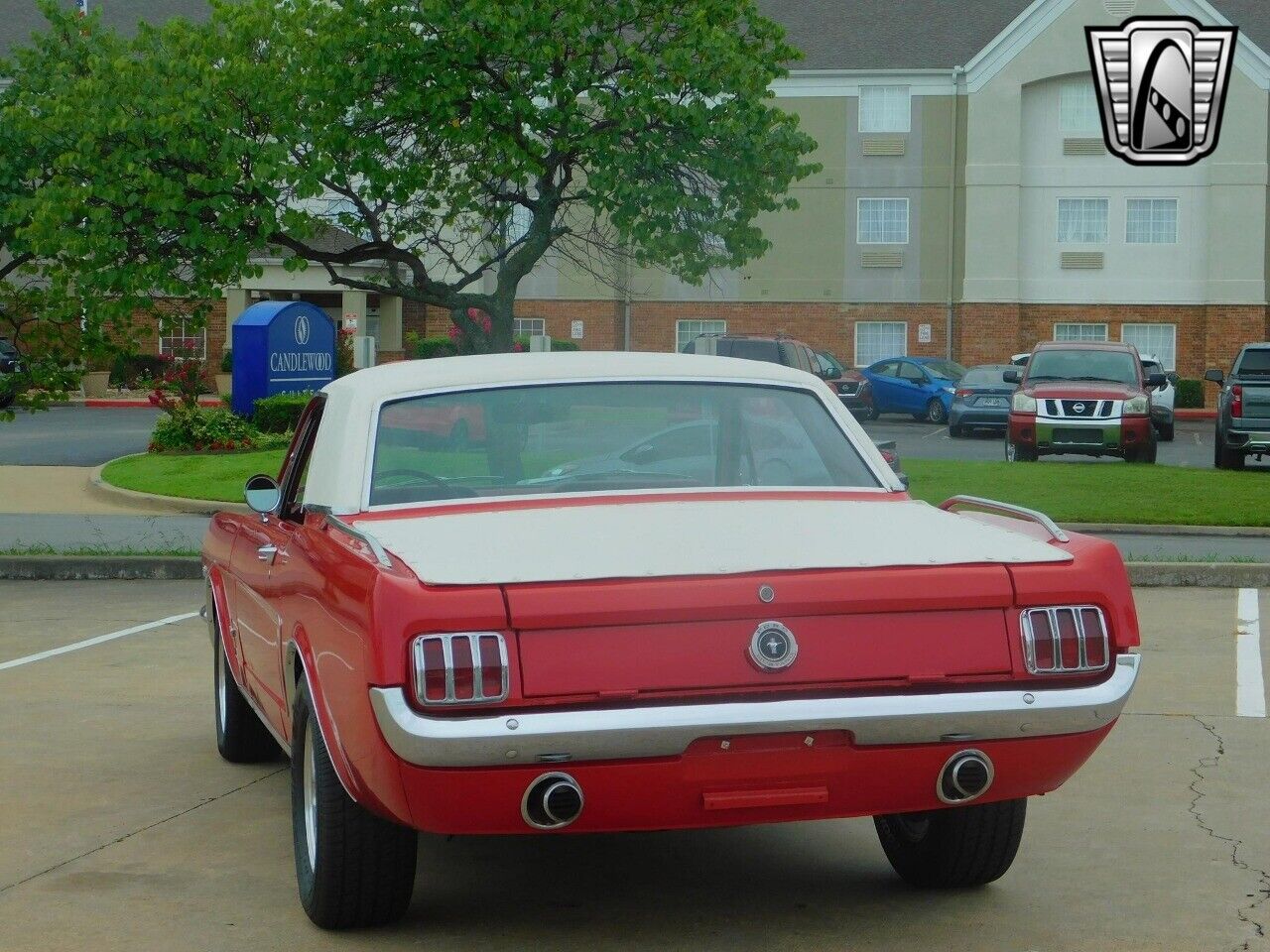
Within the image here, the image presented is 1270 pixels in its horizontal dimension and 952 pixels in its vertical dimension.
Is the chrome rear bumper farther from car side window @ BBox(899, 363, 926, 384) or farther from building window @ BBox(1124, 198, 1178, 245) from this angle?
building window @ BBox(1124, 198, 1178, 245)

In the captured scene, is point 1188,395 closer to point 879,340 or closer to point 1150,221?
point 1150,221

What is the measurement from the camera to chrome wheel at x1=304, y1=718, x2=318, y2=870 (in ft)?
15.9

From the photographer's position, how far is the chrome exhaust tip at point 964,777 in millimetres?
4480

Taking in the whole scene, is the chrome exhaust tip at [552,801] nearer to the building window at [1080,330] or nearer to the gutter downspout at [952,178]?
the gutter downspout at [952,178]

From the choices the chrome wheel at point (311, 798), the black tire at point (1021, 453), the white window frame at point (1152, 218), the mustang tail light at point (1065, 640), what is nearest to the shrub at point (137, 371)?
the white window frame at point (1152, 218)

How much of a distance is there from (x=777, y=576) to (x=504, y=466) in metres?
1.63

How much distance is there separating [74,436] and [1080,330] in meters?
28.6

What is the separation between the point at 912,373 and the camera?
1635 inches

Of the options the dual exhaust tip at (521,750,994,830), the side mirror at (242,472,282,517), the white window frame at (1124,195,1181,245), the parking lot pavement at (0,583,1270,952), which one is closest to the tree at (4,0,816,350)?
the parking lot pavement at (0,583,1270,952)

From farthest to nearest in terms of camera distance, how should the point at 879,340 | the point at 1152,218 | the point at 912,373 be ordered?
1. the point at 879,340
2. the point at 1152,218
3. the point at 912,373

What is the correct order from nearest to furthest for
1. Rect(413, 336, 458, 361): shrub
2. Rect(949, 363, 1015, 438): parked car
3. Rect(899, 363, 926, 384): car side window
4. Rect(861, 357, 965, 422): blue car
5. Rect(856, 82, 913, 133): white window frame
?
Answer: Rect(949, 363, 1015, 438): parked car < Rect(861, 357, 965, 422): blue car < Rect(899, 363, 926, 384): car side window < Rect(413, 336, 458, 361): shrub < Rect(856, 82, 913, 133): white window frame

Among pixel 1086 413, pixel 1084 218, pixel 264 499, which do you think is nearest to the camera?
pixel 264 499

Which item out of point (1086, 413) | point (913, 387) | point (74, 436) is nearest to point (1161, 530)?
point (1086, 413)

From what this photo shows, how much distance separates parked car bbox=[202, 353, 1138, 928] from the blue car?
35862 millimetres
